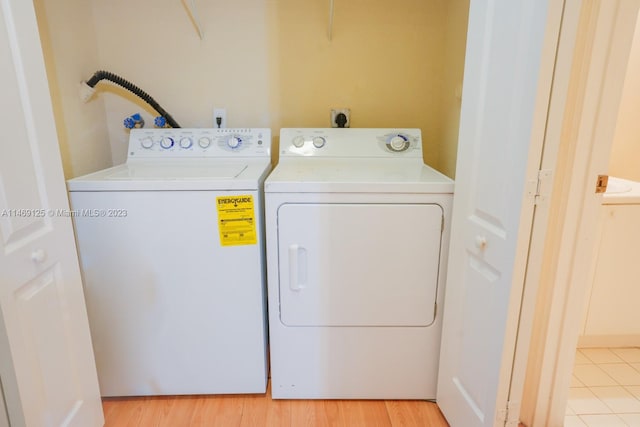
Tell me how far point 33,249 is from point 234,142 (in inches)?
41.6

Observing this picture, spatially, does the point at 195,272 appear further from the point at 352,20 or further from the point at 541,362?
the point at 352,20

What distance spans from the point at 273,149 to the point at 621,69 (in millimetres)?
1564

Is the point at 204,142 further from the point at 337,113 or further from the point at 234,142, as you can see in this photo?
the point at 337,113

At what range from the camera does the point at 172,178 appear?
4.74 ft

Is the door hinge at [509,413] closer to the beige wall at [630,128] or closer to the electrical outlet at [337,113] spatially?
the electrical outlet at [337,113]

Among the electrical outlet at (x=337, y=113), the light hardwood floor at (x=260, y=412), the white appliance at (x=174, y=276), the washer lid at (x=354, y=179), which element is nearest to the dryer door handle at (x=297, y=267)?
the white appliance at (x=174, y=276)

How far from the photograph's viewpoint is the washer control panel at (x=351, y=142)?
191cm

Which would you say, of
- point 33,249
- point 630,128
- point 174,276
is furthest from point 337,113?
point 630,128

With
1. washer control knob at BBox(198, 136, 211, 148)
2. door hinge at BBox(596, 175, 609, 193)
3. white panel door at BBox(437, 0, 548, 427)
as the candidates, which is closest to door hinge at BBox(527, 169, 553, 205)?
white panel door at BBox(437, 0, 548, 427)

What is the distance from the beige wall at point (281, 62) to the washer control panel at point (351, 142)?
0.63 ft

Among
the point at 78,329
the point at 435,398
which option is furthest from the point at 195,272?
the point at 435,398

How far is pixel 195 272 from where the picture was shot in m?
Result: 1.49

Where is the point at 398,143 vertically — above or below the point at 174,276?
above

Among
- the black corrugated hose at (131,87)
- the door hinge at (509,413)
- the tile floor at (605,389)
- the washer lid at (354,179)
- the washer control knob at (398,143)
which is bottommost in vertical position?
the tile floor at (605,389)
